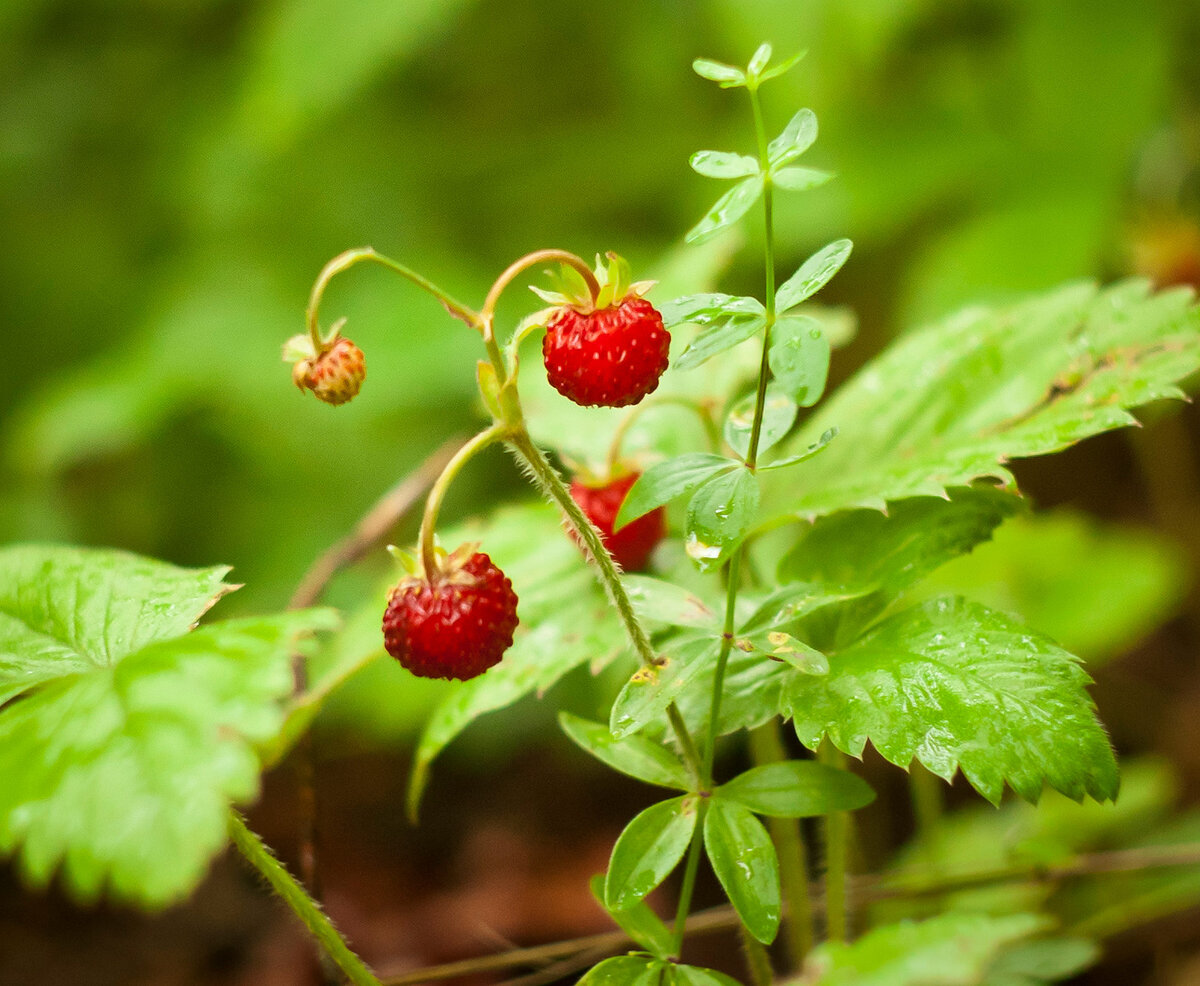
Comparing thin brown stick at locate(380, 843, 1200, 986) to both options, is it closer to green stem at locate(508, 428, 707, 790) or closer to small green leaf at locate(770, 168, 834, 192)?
green stem at locate(508, 428, 707, 790)

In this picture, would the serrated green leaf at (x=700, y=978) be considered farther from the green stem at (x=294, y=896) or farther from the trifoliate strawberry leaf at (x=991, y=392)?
the trifoliate strawberry leaf at (x=991, y=392)

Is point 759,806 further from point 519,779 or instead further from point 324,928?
point 519,779

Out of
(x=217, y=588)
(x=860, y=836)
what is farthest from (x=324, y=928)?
(x=860, y=836)

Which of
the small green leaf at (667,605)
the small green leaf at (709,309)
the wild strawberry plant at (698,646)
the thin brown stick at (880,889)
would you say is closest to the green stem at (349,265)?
the wild strawberry plant at (698,646)

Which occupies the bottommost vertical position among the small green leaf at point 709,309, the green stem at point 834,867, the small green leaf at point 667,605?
the green stem at point 834,867

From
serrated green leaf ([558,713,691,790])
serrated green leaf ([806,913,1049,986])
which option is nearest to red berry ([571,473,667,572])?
serrated green leaf ([558,713,691,790])

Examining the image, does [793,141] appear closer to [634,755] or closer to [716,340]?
[716,340]

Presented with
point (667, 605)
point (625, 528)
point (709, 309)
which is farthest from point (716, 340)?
point (625, 528)
